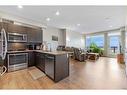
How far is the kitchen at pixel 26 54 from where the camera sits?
11.5ft

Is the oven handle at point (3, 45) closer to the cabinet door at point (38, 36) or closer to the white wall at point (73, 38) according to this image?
Answer: the cabinet door at point (38, 36)

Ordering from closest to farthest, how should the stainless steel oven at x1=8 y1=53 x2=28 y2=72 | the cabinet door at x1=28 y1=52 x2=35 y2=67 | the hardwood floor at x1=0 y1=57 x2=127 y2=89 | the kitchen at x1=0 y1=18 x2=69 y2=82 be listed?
1. the hardwood floor at x1=0 y1=57 x2=127 y2=89
2. the kitchen at x1=0 y1=18 x2=69 y2=82
3. the stainless steel oven at x1=8 y1=53 x2=28 y2=72
4. the cabinet door at x1=28 y1=52 x2=35 y2=67

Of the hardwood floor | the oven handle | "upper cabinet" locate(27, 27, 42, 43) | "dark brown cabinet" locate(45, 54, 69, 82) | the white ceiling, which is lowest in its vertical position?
the hardwood floor

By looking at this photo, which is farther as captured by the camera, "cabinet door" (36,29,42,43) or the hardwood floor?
"cabinet door" (36,29,42,43)

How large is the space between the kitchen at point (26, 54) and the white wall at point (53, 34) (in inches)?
56.2

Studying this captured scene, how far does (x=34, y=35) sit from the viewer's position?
6.09m

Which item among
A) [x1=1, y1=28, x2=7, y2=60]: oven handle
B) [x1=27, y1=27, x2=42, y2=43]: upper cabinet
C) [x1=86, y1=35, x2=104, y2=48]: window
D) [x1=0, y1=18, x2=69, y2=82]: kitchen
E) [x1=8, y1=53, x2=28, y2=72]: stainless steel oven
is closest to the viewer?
[x1=0, y1=18, x2=69, y2=82]: kitchen

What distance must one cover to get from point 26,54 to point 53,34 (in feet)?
12.8

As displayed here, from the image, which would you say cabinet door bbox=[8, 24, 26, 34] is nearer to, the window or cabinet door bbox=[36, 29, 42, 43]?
cabinet door bbox=[36, 29, 42, 43]

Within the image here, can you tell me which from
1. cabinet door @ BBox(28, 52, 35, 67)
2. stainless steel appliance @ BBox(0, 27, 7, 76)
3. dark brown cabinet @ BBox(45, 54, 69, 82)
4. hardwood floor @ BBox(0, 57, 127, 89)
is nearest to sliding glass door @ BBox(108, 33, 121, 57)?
hardwood floor @ BBox(0, 57, 127, 89)

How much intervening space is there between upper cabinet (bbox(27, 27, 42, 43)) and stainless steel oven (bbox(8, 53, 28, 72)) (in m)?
1.06

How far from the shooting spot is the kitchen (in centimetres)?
352
